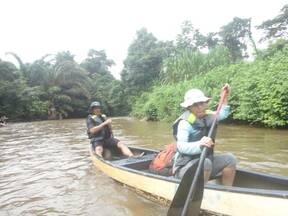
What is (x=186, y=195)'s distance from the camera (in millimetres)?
4129

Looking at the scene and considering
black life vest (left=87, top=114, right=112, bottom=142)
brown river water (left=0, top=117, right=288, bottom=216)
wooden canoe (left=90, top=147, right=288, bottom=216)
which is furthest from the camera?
black life vest (left=87, top=114, right=112, bottom=142)

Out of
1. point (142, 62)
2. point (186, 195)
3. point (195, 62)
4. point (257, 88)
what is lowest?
point (186, 195)

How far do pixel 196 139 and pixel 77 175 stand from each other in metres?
3.85

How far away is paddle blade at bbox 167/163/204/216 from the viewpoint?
4.08 m

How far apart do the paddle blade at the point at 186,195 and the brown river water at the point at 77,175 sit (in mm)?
1010

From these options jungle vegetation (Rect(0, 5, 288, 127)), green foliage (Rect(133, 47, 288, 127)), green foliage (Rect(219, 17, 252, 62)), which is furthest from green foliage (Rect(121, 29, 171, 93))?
green foliage (Rect(133, 47, 288, 127))

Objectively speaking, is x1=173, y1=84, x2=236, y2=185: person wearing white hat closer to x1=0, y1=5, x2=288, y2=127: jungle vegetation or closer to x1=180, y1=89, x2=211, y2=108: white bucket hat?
x1=180, y1=89, x2=211, y2=108: white bucket hat

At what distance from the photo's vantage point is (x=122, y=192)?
625 cm

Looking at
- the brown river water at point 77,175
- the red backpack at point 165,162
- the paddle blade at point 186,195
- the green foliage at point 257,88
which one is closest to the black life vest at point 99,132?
the brown river water at point 77,175

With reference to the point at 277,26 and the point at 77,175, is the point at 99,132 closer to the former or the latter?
the point at 77,175

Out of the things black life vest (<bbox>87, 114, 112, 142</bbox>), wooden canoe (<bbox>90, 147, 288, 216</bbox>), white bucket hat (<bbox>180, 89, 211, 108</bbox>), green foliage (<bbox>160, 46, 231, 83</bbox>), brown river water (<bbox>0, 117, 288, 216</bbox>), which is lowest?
brown river water (<bbox>0, 117, 288, 216</bbox>)

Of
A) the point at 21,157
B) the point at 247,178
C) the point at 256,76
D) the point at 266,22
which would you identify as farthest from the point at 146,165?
the point at 266,22

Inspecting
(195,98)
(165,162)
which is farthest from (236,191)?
(165,162)

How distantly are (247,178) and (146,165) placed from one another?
2069 mm
